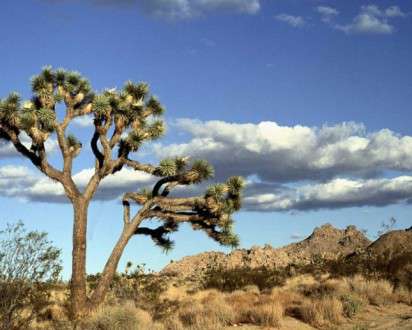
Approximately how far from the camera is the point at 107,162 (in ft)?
59.5

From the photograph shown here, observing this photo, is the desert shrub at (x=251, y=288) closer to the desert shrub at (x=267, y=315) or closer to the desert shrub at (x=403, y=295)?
the desert shrub at (x=403, y=295)

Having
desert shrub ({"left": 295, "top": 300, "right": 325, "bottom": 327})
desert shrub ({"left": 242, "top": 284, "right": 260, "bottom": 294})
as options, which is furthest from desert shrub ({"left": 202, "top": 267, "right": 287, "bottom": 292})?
desert shrub ({"left": 295, "top": 300, "right": 325, "bottom": 327})

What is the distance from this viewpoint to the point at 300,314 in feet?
51.0

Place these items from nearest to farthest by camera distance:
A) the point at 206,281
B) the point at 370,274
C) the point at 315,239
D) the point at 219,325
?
1. the point at 219,325
2. the point at 370,274
3. the point at 206,281
4. the point at 315,239

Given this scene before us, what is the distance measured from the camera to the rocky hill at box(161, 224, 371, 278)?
46284 millimetres

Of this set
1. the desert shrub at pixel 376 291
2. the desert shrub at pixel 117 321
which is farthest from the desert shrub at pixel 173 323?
the desert shrub at pixel 376 291

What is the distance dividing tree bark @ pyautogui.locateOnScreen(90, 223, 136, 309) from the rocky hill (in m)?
26.4

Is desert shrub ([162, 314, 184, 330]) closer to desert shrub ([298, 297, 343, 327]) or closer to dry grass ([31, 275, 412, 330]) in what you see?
dry grass ([31, 275, 412, 330])

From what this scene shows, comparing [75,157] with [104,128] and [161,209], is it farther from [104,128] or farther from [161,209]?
[161,209]

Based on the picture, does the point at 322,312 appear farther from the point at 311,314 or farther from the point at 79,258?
the point at 79,258

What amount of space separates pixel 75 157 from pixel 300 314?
7.87 meters

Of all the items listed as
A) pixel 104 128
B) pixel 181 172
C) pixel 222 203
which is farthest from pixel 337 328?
pixel 104 128

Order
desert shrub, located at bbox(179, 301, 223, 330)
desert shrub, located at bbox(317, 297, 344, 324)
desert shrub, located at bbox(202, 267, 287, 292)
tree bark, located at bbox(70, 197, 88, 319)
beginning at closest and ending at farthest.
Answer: desert shrub, located at bbox(179, 301, 223, 330) → desert shrub, located at bbox(317, 297, 344, 324) → tree bark, located at bbox(70, 197, 88, 319) → desert shrub, located at bbox(202, 267, 287, 292)

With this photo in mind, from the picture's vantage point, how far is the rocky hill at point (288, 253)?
4628cm
